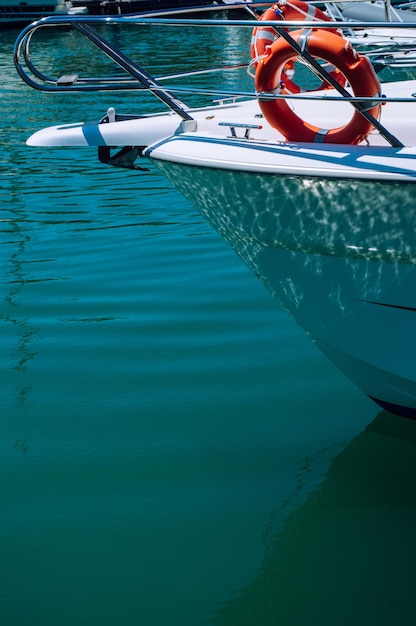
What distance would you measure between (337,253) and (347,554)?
112 cm

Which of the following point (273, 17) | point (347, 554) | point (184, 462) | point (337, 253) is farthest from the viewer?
point (273, 17)

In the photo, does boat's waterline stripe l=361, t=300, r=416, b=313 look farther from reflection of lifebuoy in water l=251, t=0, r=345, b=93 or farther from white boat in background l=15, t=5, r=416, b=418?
reflection of lifebuoy in water l=251, t=0, r=345, b=93

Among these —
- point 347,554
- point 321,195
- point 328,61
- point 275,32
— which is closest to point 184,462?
point 347,554

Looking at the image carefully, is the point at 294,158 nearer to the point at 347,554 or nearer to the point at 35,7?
the point at 347,554

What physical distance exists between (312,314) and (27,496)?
1396mm

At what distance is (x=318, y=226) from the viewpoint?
329 cm

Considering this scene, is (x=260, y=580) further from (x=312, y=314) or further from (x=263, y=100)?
(x=263, y=100)

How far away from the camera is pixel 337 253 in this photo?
3.35m

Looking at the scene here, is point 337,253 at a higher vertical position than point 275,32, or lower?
lower


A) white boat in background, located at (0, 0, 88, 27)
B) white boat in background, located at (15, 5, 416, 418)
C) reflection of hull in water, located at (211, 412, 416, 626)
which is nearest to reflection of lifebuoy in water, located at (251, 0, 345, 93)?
white boat in background, located at (15, 5, 416, 418)

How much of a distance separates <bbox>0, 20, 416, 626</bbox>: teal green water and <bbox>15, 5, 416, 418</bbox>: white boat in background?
1.57 feet

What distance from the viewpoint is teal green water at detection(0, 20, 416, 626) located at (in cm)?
304

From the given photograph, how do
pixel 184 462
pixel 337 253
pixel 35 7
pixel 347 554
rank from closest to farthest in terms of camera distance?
1. pixel 347 554
2. pixel 337 253
3. pixel 184 462
4. pixel 35 7

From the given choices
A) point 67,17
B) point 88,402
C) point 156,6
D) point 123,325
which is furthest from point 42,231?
point 156,6
